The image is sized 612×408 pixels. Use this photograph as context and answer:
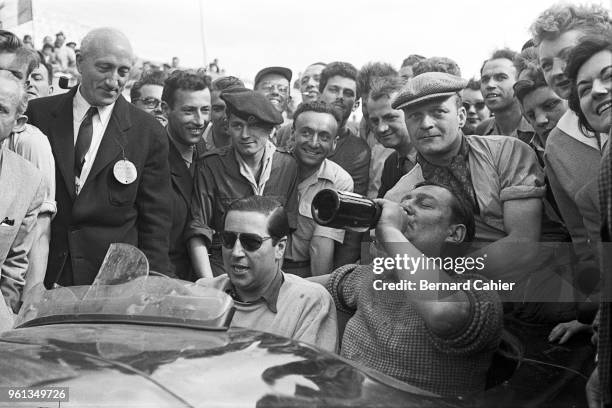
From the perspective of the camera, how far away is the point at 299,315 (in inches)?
124

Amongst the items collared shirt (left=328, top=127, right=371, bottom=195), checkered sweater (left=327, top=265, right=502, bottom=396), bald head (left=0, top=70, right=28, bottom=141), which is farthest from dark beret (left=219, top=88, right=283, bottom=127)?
checkered sweater (left=327, top=265, right=502, bottom=396)

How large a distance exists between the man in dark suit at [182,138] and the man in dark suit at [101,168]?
0.16m

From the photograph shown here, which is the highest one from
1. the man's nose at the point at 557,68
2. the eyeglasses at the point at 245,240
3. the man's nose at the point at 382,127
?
the man's nose at the point at 557,68

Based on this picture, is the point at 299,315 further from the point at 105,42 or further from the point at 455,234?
the point at 105,42

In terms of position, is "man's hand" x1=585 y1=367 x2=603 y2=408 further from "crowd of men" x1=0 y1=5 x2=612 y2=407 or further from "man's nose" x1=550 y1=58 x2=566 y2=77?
"man's nose" x1=550 y1=58 x2=566 y2=77

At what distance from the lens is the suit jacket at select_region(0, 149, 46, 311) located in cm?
354

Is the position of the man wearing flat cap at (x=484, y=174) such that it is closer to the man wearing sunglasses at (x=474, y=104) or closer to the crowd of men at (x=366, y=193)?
the crowd of men at (x=366, y=193)

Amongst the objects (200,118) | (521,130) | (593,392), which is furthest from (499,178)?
(200,118)

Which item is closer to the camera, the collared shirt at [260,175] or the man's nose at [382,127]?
the collared shirt at [260,175]

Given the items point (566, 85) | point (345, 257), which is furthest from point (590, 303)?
point (345, 257)

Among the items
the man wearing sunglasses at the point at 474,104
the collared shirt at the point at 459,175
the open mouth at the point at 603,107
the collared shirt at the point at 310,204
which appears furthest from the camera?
the man wearing sunglasses at the point at 474,104

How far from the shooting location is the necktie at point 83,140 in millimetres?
4051

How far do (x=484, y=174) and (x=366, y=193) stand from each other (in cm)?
148

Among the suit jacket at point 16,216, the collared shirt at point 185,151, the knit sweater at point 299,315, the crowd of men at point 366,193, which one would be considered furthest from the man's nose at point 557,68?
the suit jacket at point 16,216
